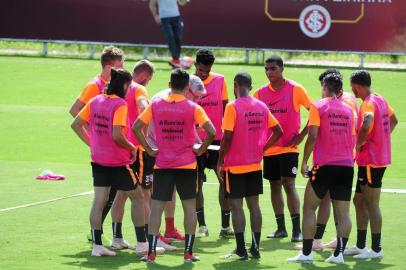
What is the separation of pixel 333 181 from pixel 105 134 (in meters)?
2.51

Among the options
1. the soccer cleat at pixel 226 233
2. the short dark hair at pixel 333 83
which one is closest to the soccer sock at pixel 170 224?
the soccer cleat at pixel 226 233

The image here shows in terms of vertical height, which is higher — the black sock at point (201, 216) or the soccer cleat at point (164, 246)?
the black sock at point (201, 216)

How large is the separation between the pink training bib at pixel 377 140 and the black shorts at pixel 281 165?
50.4 inches

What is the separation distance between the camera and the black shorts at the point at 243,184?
11.1m

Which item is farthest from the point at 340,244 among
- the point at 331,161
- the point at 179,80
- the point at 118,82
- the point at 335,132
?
the point at 118,82

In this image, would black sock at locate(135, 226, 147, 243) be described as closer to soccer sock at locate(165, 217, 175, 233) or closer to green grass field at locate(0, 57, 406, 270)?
green grass field at locate(0, 57, 406, 270)

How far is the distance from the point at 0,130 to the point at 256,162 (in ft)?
34.4

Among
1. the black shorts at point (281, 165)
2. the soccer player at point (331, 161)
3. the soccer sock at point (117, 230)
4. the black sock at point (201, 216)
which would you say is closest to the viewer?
the soccer player at point (331, 161)

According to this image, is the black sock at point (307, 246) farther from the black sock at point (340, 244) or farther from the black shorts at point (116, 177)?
the black shorts at point (116, 177)

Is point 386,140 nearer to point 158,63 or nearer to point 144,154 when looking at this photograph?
point 144,154

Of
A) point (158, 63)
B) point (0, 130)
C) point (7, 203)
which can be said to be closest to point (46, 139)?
point (0, 130)

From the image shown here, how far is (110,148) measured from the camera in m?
10.9

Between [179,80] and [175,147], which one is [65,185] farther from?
[179,80]

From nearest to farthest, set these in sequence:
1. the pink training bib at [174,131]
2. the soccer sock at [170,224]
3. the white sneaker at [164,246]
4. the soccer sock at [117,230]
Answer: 1. the pink training bib at [174,131]
2. the white sneaker at [164,246]
3. the soccer sock at [117,230]
4. the soccer sock at [170,224]
